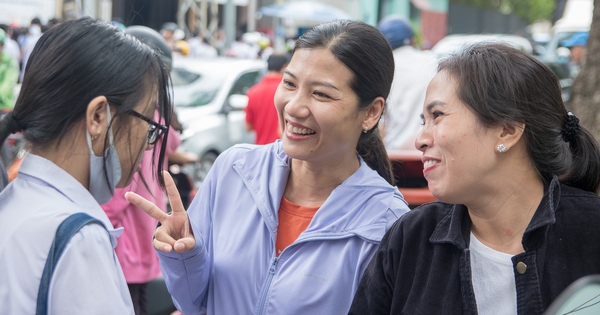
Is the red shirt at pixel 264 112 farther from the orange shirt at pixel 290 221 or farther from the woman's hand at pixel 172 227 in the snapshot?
the woman's hand at pixel 172 227

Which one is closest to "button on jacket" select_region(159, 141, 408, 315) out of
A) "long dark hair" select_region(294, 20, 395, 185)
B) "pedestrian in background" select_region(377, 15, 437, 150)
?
"long dark hair" select_region(294, 20, 395, 185)

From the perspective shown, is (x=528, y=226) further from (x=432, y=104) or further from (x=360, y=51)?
(x=360, y=51)

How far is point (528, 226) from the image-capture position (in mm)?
1855

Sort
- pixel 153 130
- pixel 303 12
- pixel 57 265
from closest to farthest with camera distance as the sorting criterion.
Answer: pixel 57 265
pixel 153 130
pixel 303 12

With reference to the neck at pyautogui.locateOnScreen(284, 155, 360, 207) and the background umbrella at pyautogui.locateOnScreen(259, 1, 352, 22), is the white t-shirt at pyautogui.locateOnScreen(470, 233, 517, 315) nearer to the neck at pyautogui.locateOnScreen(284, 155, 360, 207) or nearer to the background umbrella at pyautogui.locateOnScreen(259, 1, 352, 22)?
the neck at pyautogui.locateOnScreen(284, 155, 360, 207)

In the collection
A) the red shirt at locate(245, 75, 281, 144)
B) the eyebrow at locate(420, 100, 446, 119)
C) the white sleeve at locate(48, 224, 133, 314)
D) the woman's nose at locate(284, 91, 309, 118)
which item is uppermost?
the eyebrow at locate(420, 100, 446, 119)

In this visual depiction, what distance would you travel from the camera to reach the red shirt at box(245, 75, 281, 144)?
7289 mm

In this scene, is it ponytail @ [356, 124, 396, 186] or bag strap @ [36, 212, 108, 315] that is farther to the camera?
ponytail @ [356, 124, 396, 186]

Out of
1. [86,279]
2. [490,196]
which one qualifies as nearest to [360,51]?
[490,196]

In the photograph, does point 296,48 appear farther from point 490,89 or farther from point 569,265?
point 569,265

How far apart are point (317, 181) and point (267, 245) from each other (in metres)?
0.30

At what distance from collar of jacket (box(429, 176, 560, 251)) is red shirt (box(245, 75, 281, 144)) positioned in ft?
17.3

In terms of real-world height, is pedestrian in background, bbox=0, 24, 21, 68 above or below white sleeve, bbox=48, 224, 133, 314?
below

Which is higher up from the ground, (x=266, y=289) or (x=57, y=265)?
(x=57, y=265)
